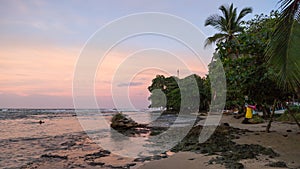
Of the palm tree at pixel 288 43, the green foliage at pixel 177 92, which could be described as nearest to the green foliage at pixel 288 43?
the palm tree at pixel 288 43

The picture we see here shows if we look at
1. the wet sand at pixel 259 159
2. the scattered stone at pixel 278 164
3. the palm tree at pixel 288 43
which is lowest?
the wet sand at pixel 259 159

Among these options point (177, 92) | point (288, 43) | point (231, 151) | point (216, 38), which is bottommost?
point (231, 151)

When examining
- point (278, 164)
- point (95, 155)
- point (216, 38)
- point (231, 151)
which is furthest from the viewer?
point (216, 38)

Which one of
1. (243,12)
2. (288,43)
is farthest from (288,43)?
(243,12)

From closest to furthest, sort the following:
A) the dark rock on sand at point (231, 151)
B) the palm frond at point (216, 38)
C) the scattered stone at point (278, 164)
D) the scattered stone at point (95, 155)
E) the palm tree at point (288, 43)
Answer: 1. the palm tree at point (288, 43)
2. the scattered stone at point (278, 164)
3. the dark rock on sand at point (231, 151)
4. the scattered stone at point (95, 155)
5. the palm frond at point (216, 38)

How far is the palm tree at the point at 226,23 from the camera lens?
23844 millimetres

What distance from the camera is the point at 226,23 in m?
24.3

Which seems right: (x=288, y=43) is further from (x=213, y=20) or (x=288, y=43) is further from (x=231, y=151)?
(x=213, y=20)

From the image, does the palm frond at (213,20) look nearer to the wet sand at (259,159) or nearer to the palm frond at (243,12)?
the palm frond at (243,12)

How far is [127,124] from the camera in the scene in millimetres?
20547

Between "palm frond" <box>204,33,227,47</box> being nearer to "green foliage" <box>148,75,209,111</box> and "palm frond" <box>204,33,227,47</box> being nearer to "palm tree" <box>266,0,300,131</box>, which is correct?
"green foliage" <box>148,75,209,111</box>

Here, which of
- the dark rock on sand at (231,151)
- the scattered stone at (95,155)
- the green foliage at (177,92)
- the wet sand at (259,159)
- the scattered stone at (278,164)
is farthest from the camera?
the green foliage at (177,92)

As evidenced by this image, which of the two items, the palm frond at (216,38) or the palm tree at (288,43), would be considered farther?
the palm frond at (216,38)

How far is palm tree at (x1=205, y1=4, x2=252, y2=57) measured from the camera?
2384cm
